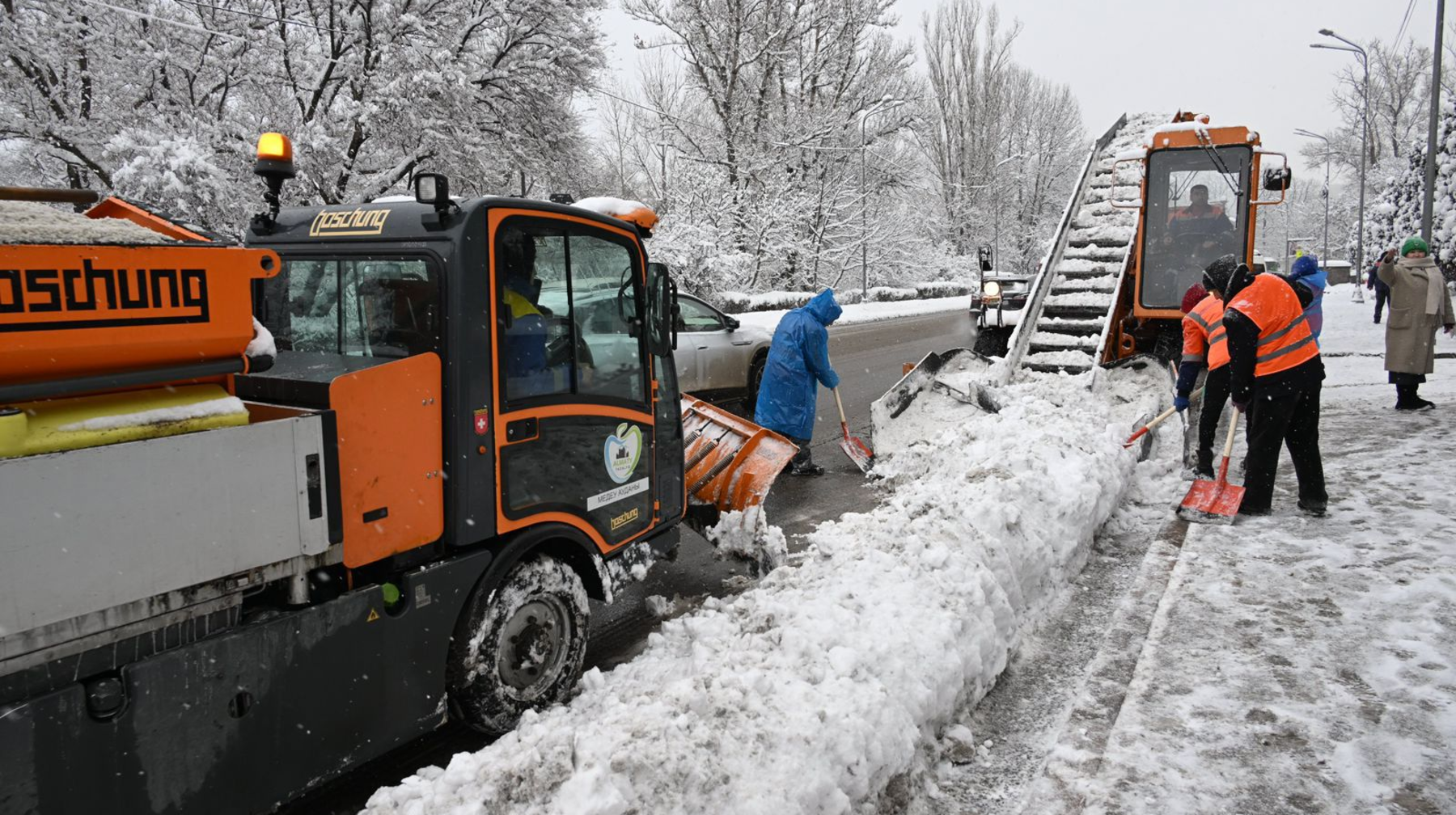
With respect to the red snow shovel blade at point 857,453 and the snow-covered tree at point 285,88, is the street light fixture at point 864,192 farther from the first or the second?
the red snow shovel blade at point 857,453

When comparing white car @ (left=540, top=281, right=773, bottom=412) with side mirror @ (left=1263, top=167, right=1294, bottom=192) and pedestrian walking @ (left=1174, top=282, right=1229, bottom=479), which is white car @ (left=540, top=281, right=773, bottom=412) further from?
side mirror @ (left=1263, top=167, right=1294, bottom=192)

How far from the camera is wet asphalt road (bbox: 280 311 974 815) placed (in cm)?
348

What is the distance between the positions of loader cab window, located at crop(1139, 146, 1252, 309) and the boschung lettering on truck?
31.7ft

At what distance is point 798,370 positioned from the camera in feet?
25.0

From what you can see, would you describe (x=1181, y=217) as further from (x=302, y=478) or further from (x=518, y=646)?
(x=302, y=478)

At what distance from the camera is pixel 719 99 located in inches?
1167

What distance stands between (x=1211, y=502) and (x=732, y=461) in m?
3.39

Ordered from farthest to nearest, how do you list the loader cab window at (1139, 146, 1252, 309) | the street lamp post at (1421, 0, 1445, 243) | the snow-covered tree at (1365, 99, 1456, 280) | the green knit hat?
1. the snow-covered tree at (1365, 99, 1456, 280)
2. the street lamp post at (1421, 0, 1445, 243)
3. the loader cab window at (1139, 146, 1252, 309)
4. the green knit hat

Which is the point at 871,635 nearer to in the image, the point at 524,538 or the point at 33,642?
the point at 524,538

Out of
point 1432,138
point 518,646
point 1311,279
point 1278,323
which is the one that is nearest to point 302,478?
point 518,646

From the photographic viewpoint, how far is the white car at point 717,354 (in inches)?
400

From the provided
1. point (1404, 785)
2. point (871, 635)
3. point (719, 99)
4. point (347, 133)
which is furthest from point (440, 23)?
point (1404, 785)

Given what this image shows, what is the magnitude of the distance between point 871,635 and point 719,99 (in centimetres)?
2834

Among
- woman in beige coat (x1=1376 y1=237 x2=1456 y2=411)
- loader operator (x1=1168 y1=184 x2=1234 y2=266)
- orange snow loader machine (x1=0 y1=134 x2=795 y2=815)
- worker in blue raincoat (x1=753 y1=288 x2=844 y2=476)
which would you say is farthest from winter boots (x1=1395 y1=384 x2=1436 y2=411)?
orange snow loader machine (x1=0 y1=134 x2=795 y2=815)
